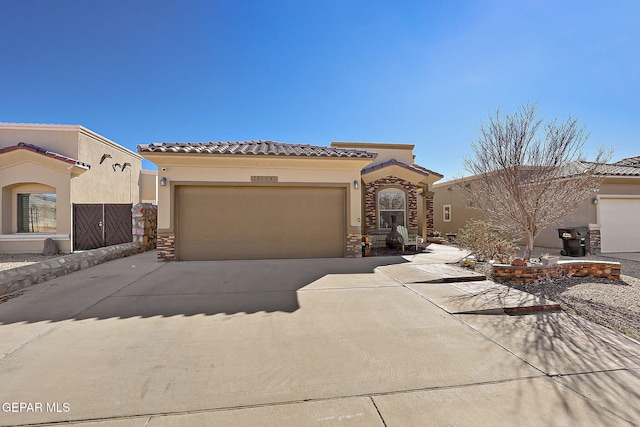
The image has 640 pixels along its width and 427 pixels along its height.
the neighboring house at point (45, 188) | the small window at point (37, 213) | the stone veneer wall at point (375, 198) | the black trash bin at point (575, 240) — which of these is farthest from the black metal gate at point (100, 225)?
the black trash bin at point (575, 240)

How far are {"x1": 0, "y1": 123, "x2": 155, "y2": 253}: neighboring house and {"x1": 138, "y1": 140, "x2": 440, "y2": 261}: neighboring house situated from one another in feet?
16.6

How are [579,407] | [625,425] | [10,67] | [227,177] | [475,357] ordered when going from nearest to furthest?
[625,425] < [579,407] < [475,357] < [227,177] < [10,67]

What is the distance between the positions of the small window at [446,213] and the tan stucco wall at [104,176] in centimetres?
2056

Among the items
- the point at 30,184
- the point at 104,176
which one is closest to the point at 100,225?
the point at 30,184

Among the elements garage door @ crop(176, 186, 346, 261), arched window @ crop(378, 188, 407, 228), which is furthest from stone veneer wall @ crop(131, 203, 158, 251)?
arched window @ crop(378, 188, 407, 228)

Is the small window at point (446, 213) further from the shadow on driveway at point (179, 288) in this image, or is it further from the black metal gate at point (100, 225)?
the black metal gate at point (100, 225)

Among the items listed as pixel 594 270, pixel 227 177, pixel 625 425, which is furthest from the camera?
pixel 227 177

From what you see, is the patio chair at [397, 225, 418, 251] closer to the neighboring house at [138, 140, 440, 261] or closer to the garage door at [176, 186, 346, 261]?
the neighboring house at [138, 140, 440, 261]

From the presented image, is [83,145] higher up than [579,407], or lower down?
higher up

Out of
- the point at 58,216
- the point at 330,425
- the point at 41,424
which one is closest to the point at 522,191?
the point at 330,425

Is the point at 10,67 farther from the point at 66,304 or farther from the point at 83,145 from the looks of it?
the point at 66,304

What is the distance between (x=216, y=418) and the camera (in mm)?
2256

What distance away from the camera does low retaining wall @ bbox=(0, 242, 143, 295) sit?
5681mm

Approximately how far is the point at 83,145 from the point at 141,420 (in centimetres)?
1470
